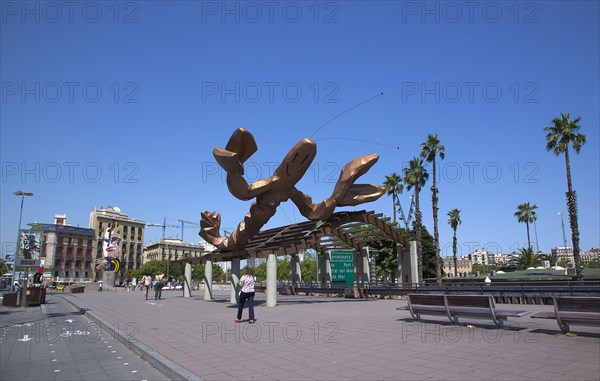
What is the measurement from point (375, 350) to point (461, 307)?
3.57 m

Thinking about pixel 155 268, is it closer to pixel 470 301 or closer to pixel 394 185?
pixel 394 185

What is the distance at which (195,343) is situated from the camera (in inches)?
358

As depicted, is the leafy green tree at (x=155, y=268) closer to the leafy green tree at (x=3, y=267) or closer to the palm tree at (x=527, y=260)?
the leafy green tree at (x=3, y=267)

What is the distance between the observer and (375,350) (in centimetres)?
779

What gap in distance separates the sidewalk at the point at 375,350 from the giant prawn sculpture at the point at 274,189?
7.73 meters

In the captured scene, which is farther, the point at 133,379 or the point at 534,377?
the point at 133,379

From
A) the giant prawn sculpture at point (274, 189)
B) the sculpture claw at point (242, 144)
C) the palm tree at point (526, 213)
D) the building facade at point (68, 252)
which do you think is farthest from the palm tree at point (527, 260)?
the building facade at point (68, 252)

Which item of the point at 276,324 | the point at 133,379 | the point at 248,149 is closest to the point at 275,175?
the point at 248,149

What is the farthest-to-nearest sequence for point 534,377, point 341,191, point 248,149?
point 341,191
point 248,149
point 534,377

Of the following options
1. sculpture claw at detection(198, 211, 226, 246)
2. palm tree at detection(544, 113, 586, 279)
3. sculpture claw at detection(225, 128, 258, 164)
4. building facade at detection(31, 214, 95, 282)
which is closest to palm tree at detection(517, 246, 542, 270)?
palm tree at detection(544, 113, 586, 279)

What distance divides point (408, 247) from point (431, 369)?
2076cm

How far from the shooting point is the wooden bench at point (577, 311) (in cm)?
797

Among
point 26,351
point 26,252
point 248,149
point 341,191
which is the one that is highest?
point 248,149

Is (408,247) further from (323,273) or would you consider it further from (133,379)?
(133,379)
